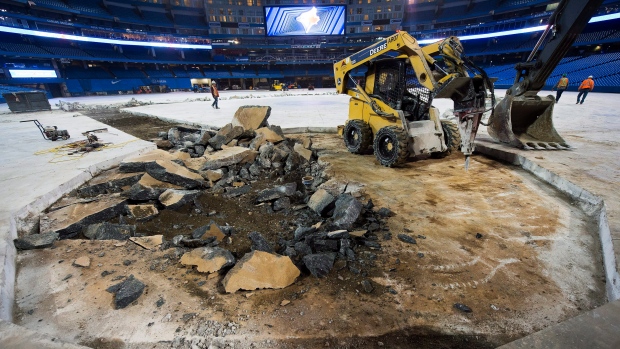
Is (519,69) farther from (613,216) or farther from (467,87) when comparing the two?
(613,216)

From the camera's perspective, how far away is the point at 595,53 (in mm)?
27031

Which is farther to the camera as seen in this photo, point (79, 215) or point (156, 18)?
point (156, 18)

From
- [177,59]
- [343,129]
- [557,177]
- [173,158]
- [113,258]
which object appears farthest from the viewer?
[177,59]

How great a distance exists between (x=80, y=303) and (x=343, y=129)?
6.28 metres

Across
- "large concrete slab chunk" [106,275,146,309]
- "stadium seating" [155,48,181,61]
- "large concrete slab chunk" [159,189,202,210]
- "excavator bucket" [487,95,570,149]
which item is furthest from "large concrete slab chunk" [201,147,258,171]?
"stadium seating" [155,48,181,61]

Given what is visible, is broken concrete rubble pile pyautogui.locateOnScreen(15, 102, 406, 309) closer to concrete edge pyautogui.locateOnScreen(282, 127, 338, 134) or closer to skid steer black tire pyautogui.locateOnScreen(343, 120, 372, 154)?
skid steer black tire pyautogui.locateOnScreen(343, 120, 372, 154)

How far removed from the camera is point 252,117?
7598 mm

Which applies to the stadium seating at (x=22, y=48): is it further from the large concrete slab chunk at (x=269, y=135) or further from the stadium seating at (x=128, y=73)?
the large concrete slab chunk at (x=269, y=135)

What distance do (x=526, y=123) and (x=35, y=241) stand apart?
31.3 feet

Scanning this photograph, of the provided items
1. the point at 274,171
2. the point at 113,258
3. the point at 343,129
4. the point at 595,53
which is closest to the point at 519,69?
the point at 343,129

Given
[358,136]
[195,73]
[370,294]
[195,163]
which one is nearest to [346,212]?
[370,294]

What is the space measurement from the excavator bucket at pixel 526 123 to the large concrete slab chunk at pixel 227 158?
605cm

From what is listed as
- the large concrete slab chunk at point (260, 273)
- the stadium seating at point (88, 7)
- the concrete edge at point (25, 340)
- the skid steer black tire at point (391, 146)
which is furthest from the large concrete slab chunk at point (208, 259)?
the stadium seating at point (88, 7)

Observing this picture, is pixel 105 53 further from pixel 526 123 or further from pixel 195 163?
pixel 526 123
